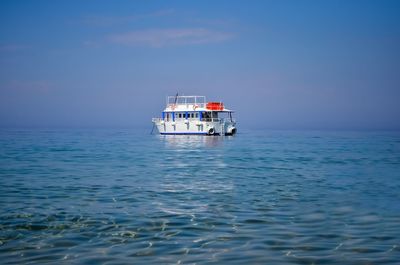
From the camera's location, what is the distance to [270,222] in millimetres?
8562

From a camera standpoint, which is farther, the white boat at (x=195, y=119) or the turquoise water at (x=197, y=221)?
the white boat at (x=195, y=119)

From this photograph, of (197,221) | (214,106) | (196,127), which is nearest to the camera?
(197,221)

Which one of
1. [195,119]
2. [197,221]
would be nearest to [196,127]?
[195,119]

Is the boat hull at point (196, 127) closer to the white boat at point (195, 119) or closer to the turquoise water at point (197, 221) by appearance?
the white boat at point (195, 119)

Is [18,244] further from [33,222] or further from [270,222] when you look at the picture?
[270,222]

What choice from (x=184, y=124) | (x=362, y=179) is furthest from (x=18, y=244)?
(x=184, y=124)

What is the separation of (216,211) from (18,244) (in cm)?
441

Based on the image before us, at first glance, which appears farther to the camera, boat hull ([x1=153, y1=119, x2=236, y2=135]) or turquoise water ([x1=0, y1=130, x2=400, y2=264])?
boat hull ([x1=153, y1=119, x2=236, y2=135])

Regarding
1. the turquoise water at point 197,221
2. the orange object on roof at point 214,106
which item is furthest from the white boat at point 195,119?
the turquoise water at point 197,221

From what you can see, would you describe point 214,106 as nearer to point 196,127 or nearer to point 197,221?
point 196,127

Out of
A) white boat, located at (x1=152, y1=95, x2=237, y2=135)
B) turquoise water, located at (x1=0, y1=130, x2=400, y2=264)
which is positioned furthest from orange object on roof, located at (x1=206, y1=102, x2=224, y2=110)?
turquoise water, located at (x1=0, y1=130, x2=400, y2=264)

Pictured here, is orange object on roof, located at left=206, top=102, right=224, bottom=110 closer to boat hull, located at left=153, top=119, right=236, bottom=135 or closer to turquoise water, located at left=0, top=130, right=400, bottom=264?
boat hull, located at left=153, top=119, right=236, bottom=135

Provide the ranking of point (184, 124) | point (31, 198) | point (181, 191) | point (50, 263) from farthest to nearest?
1. point (184, 124)
2. point (181, 191)
3. point (31, 198)
4. point (50, 263)

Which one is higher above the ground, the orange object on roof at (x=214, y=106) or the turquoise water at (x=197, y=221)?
the orange object on roof at (x=214, y=106)
